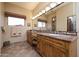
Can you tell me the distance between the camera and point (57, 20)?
2578 mm

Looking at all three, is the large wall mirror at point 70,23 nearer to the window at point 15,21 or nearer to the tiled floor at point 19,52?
the tiled floor at point 19,52

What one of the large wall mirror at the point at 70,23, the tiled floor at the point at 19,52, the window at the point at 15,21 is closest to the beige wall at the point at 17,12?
the window at the point at 15,21

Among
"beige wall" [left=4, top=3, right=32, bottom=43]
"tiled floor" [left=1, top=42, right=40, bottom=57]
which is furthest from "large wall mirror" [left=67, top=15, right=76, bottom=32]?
"beige wall" [left=4, top=3, right=32, bottom=43]

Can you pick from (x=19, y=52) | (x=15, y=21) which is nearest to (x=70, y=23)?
(x=19, y=52)

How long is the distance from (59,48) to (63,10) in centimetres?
129

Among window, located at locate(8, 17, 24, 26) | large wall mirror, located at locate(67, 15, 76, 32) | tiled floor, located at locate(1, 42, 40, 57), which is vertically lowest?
tiled floor, located at locate(1, 42, 40, 57)

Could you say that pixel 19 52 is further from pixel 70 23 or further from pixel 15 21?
pixel 15 21

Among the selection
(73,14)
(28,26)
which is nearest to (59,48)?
(73,14)

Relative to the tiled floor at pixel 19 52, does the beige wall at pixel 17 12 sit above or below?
above

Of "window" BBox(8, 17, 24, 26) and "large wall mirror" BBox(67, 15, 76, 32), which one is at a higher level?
"window" BBox(8, 17, 24, 26)

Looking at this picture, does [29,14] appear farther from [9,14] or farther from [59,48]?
[59,48]

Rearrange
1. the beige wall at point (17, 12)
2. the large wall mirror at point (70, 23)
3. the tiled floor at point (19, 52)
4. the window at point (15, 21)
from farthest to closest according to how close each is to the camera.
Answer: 1. the window at point (15, 21)
2. the beige wall at point (17, 12)
3. the tiled floor at point (19, 52)
4. the large wall mirror at point (70, 23)

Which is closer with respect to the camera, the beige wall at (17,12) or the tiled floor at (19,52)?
the tiled floor at (19,52)

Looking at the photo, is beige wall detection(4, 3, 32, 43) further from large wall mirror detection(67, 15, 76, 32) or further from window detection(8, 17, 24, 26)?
large wall mirror detection(67, 15, 76, 32)
